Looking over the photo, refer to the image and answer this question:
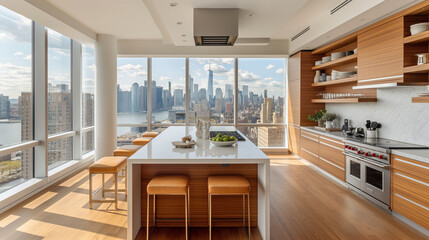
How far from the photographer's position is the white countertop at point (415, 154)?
2728 millimetres

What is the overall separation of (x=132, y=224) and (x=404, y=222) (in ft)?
10.2

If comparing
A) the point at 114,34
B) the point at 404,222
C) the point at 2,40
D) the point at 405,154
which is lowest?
the point at 404,222

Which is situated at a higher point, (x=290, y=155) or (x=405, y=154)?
(x=405, y=154)

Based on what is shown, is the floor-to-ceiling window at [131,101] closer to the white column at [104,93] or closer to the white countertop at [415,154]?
the white column at [104,93]

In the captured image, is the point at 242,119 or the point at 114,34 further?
the point at 242,119

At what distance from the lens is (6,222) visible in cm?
300

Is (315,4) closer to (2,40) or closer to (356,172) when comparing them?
(356,172)

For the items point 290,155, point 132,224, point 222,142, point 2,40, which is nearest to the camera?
point 132,224

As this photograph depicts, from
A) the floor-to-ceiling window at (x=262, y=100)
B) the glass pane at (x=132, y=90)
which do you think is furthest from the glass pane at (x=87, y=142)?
the floor-to-ceiling window at (x=262, y=100)

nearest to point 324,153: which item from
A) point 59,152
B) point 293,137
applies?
point 293,137

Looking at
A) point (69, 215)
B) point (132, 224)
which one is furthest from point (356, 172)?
point (69, 215)

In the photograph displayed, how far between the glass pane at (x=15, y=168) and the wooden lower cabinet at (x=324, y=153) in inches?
203

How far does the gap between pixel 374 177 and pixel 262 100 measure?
3.99 meters

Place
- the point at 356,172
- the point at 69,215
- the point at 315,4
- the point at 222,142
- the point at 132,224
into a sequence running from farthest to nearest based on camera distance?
the point at 315,4
the point at 356,172
the point at 69,215
the point at 222,142
the point at 132,224
